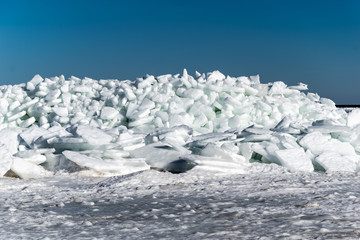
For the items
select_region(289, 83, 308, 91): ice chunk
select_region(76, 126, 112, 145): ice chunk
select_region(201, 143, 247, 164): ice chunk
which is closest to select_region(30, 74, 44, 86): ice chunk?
select_region(76, 126, 112, 145): ice chunk

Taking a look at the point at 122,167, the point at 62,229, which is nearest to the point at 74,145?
the point at 122,167

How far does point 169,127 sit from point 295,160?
1.69 meters

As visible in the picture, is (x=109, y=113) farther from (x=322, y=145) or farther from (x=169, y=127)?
(x=322, y=145)

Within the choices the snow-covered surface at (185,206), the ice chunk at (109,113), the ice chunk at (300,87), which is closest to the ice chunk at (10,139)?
the snow-covered surface at (185,206)

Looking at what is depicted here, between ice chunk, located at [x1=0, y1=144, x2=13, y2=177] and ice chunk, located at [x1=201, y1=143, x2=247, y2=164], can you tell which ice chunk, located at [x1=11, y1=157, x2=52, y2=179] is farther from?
ice chunk, located at [x1=201, y1=143, x2=247, y2=164]

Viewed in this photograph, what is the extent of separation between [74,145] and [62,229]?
2529 millimetres

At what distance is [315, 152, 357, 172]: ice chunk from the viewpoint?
4.35 meters

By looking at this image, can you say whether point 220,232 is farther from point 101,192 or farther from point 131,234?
point 101,192

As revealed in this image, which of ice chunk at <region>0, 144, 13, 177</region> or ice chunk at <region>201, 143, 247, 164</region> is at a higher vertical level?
ice chunk at <region>0, 144, 13, 177</region>

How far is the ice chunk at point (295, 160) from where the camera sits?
14.3 ft

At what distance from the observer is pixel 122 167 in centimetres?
425

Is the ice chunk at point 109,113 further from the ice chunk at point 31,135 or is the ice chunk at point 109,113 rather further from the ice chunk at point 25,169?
the ice chunk at point 25,169

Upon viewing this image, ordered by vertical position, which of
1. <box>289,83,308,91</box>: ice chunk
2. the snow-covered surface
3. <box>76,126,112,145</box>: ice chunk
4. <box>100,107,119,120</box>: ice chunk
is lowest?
the snow-covered surface

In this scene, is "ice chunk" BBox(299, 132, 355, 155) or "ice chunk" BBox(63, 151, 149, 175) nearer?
"ice chunk" BBox(63, 151, 149, 175)
